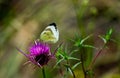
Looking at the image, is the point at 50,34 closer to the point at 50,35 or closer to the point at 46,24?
the point at 50,35

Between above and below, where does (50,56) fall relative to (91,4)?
above

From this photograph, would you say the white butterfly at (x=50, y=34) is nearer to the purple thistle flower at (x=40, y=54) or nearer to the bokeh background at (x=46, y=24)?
the purple thistle flower at (x=40, y=54)

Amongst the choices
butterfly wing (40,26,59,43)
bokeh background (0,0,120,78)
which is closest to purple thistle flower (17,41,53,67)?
butterfly wing (40,26,59,43)

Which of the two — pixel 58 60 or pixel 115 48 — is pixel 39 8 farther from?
pixel 58 60

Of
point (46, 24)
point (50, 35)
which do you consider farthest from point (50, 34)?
point (46, 24)

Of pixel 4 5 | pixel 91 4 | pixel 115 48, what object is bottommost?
pixel 115 48

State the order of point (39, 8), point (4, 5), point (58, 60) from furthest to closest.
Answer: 1. point (4, 5)
2. point (39, 8)
3. point (58, 60)

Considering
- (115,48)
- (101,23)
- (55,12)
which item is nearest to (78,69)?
(115,48)
